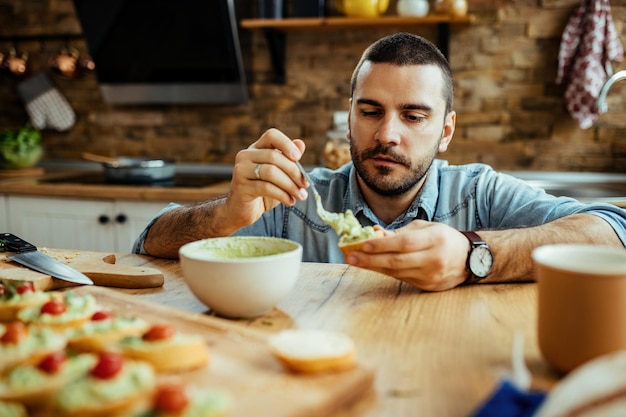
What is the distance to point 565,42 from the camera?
2.81 m

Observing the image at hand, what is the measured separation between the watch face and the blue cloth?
53 cm

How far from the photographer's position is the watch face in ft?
3.98

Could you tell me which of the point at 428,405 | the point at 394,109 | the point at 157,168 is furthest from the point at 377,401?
the point at 157,168

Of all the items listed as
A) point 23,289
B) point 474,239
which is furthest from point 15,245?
point 474,239

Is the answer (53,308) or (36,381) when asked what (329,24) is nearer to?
(53,308)

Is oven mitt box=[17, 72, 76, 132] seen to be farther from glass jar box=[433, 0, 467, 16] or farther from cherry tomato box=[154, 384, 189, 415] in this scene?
cherry tomato box=[154, 384, 189, 415]

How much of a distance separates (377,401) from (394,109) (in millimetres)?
1038

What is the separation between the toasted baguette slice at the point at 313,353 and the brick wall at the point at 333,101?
8.04 ft

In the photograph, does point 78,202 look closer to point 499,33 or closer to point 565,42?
point 499,33

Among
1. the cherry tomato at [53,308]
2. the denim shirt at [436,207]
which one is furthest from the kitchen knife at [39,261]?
the denim shirt at [436,207]

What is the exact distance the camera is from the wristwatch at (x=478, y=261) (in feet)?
3.97

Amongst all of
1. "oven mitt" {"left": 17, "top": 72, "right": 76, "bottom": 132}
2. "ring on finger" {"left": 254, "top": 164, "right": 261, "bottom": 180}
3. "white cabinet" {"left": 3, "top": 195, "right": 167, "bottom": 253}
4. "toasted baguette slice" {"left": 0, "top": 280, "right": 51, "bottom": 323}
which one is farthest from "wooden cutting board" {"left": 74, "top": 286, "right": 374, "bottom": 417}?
"oven mitt" {"left": 17, "top": 72, "right": 76, "bottom": 132}

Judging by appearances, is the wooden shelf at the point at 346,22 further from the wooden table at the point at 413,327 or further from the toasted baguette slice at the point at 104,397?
the toasted baguette slice at the point at 104,397

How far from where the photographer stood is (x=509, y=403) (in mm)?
664
